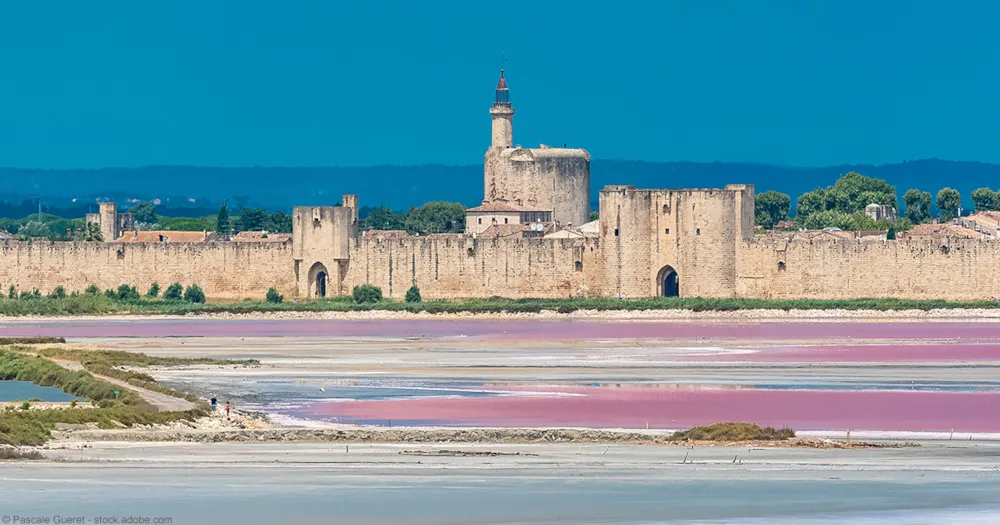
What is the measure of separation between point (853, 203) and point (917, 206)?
6917 millimetres

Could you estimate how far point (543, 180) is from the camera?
7012 centimetres

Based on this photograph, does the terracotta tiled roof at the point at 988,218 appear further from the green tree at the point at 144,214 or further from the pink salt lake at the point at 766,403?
the green tree at the point at 144,214

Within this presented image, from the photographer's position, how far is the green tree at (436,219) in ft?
282

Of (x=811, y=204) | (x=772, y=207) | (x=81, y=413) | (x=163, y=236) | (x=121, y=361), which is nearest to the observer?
(x=81, y=413)

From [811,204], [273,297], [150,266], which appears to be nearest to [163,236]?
[150,266]

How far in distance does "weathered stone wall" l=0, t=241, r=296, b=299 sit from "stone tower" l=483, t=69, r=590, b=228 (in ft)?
31.9

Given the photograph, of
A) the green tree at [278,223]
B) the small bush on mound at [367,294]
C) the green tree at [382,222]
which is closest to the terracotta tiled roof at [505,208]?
the small bush on mound at [367,294]

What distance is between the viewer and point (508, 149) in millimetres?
71625

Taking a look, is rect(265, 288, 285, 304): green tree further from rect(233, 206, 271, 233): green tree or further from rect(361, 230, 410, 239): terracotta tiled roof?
rect(233, 206, 271, 233): green tree

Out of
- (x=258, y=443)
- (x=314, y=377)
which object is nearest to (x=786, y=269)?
(x=314, y=377)

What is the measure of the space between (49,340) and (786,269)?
23.6m

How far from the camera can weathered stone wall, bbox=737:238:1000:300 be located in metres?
58.3

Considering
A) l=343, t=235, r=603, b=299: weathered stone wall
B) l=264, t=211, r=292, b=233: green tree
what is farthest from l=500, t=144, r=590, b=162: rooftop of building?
l=264, t=211, r=292, b=233: green tree

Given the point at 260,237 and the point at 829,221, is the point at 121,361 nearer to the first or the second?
the point at 260,237
